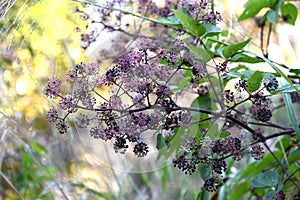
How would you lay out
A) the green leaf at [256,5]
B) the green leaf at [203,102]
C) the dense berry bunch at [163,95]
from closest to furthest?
the dense berry bunch at [163,95] < the green leaf at [203,102] < the green leaf at [256,5]

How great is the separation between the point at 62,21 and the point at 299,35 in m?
0.95

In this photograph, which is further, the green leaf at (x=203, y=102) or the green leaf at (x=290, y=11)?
the green leaf at (x=290, y=11)

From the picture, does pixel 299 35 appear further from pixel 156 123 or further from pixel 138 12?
pixel 156 123

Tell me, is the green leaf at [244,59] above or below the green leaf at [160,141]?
above

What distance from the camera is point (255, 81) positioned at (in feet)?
1.78

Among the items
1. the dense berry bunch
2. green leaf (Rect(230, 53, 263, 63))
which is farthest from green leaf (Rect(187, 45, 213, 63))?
green leaf (Rect(230, 53, 263, 63))

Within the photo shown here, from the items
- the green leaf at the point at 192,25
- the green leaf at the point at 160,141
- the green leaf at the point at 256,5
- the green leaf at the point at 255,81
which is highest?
the green leaf at the point at 256,5

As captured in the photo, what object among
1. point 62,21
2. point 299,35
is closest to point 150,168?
point 62,21

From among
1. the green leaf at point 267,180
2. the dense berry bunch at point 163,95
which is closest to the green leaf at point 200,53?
the dense berry bunch at point 163,95

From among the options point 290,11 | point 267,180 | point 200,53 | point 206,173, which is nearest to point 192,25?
point 200,53

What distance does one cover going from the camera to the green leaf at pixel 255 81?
540mm

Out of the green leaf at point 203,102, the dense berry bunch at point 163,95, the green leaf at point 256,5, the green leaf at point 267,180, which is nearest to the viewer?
the dense berry bunch at point 163,95

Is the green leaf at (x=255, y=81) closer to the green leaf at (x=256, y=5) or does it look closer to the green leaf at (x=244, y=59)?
the green leaf at (x=244, y=59)

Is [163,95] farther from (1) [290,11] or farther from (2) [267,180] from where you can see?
(1) [290,11]
